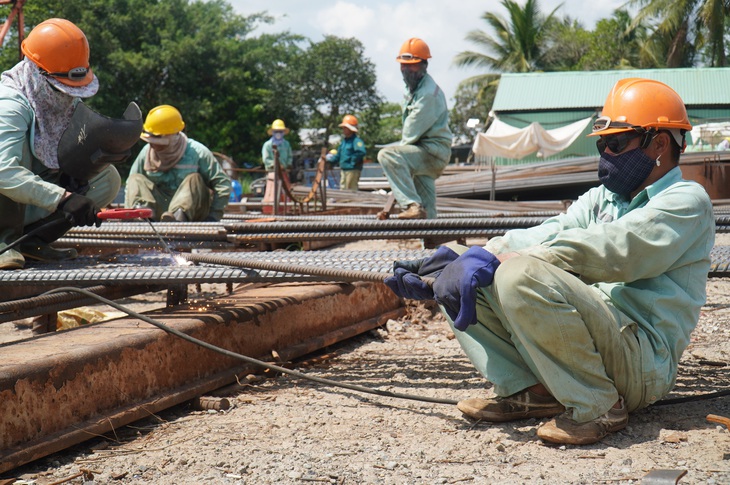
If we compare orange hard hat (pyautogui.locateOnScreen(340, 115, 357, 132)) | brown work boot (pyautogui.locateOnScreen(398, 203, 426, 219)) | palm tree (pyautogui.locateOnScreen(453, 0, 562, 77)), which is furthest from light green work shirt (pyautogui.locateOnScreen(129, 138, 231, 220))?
palm tree (pyautogui.locateOnScreen(453, 0, 562, 77))

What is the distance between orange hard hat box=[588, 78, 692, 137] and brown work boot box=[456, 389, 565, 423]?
103 centimetres

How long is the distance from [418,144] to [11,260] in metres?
4.06

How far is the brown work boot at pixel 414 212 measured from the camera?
7.41 metres

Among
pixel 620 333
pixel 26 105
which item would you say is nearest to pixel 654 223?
pixel 620 333

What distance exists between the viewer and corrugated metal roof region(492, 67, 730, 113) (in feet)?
80.6

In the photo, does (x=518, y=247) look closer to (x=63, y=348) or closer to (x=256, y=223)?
(x=63, y=348)

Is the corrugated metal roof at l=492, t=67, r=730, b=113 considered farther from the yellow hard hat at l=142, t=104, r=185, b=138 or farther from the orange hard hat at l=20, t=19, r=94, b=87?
the orange hard hat at l=20, t=19, r=94, b=87

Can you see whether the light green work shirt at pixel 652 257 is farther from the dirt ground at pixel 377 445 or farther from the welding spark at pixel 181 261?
the welding spark at pixel 181 261

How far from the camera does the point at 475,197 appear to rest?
15.5 meters

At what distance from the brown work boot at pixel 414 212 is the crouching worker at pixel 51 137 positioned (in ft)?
10.5

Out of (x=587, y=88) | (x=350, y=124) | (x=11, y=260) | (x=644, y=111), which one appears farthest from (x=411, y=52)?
(x=587, y=88)

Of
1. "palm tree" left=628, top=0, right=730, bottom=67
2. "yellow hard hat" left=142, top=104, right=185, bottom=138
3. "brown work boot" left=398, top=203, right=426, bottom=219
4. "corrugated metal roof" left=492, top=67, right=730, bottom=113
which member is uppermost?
"palm tree" left=628, top=0, right=730, bottom=67

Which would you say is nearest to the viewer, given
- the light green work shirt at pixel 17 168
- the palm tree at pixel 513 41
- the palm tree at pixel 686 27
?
the light green work shirt at pixel 17 168

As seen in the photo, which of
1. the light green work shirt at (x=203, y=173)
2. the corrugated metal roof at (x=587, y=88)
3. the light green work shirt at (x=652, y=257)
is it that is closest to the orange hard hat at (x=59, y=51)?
the light green work shirt at (x=203, y=173)
